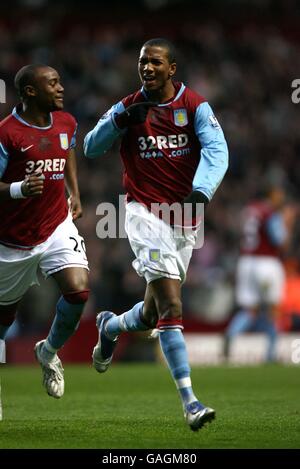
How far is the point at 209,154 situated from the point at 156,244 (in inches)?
26.8

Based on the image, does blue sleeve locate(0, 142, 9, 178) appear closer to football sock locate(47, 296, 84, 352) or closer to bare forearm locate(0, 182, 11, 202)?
bare forearm locate(0, 182, 11, 202)

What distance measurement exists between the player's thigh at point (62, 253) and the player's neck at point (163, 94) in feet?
3.87

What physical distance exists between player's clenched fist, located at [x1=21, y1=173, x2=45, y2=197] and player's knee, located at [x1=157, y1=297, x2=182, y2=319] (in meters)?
1.07

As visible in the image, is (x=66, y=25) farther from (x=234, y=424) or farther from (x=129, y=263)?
(x=234, y=424)

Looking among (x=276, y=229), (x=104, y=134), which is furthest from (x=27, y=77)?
(x=276, y=229)

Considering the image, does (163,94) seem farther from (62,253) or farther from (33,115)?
(62,253)

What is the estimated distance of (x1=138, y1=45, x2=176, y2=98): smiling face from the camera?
24.1 feet

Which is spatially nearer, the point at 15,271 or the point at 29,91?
the point at 29,91

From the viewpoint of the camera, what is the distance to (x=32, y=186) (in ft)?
23.7

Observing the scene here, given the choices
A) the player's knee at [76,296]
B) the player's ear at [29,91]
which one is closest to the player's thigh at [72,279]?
the player's knee at [76,296]

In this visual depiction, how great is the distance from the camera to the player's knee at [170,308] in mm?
7039

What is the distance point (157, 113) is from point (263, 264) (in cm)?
822

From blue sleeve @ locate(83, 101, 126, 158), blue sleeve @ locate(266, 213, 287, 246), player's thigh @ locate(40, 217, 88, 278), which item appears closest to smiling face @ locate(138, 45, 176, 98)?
blue sleeve @ locate(83, 101, 126, 158)
